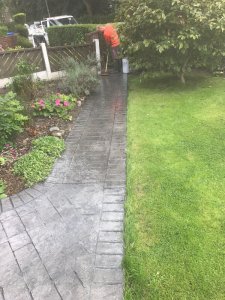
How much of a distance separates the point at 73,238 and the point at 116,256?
49 cm

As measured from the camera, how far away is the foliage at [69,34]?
11964mm

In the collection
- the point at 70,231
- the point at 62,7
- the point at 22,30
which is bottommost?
the point at 22,30

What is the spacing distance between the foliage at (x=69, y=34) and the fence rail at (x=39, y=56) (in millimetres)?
1897

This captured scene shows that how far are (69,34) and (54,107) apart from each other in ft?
27.1

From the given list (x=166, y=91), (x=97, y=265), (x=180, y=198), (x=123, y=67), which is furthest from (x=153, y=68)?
(x=97, y=265)

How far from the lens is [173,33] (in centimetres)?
655

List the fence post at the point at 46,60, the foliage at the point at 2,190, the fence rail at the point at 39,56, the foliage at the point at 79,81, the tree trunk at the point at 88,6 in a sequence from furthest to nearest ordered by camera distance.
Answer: the tree trunk at the point at 88,6 → the fence post at the point at 46,60 → the fence rail at the point at 39,56 → the foliage at the point at 79,81 → the foliage at the point at 2,190

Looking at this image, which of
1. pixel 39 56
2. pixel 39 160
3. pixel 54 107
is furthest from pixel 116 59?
pixel 39 160

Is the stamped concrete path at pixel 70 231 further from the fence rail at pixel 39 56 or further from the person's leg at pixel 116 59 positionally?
the person's leg at pixel 116 59

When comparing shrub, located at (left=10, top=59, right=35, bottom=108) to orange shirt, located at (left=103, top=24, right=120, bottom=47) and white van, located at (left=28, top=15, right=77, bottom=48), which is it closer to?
orange shirt, located at (left=103, top=24, right=120, bottom=47)

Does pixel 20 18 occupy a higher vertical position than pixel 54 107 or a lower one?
lower

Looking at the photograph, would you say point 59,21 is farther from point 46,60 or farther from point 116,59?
point 46,60

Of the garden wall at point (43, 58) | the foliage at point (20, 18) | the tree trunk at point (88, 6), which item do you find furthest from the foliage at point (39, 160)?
the foliage at point (20, 18)

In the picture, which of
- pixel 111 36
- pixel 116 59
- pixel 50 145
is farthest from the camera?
pixel 116 59
